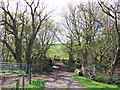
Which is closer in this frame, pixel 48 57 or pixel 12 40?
pixel 12 40

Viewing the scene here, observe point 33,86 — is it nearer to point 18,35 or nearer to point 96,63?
point 96,63

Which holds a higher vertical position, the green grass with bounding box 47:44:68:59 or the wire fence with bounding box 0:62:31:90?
the green grass with bounding box 47:44:68:59

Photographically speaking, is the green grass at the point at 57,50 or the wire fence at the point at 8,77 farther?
the green grass at the point at 57,50

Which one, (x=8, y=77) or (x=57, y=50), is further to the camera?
(x=57, y=50)

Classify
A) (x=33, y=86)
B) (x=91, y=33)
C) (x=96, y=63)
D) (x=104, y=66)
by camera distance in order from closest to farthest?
(x=33, y=86) → (x=104, y=66) → (x=96, y=63) → (x=91, y=33)

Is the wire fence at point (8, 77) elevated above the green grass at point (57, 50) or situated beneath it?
situated beneath

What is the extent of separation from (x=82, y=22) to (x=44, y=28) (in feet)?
14.3

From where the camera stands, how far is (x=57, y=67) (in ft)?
102

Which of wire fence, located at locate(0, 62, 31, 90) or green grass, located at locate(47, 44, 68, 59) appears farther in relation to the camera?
green grass, located at locate(47, 44, 68, 59)

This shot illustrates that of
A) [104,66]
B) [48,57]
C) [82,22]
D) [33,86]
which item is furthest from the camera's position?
[48,57]

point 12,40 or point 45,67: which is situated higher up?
point 12,40

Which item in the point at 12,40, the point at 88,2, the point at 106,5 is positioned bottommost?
the point at 12,40

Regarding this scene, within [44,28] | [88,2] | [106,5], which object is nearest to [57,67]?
[44,28]

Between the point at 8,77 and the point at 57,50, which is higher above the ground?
the point at 57,50
